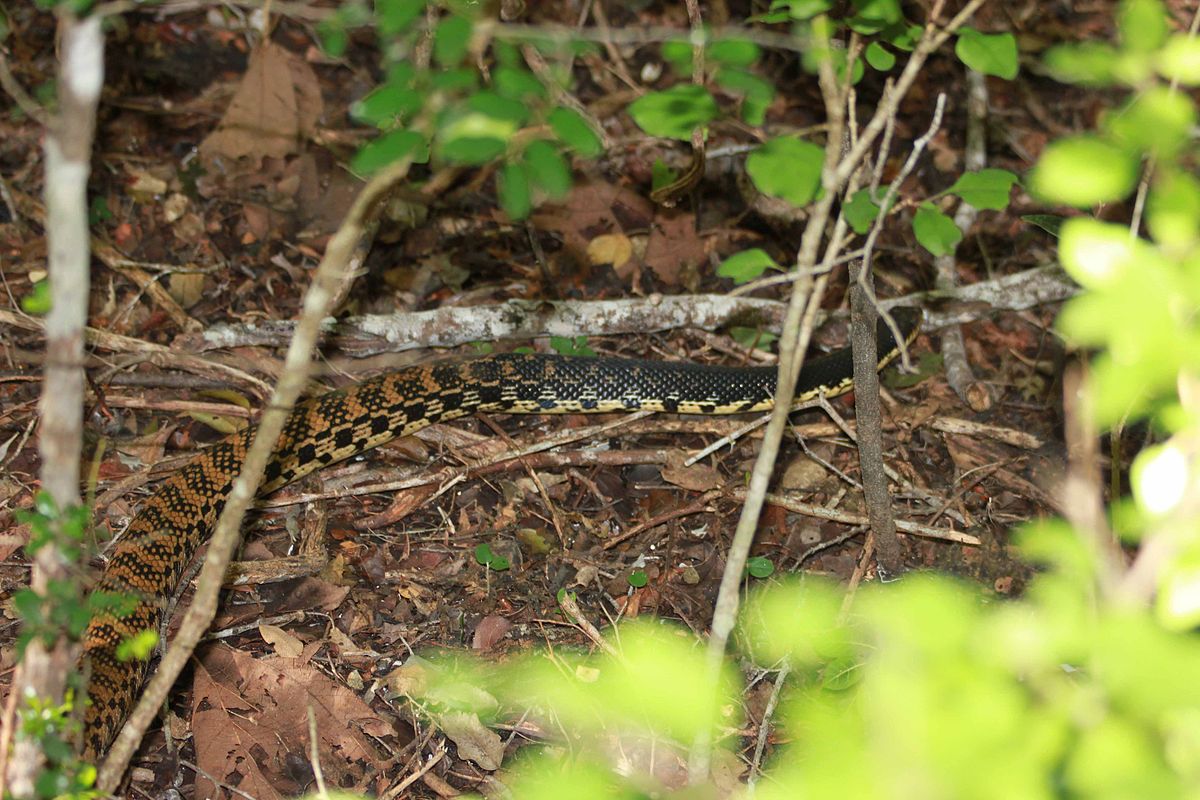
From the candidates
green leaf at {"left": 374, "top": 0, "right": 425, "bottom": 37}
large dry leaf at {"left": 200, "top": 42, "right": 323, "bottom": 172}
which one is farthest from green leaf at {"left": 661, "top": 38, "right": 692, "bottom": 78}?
large dry leaf at {"left": 200, "top": 42, "right": 323, "bottom": 172}

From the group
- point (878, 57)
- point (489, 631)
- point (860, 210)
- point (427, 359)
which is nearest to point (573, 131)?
point (860, 210)

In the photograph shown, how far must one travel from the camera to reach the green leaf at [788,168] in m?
2.98

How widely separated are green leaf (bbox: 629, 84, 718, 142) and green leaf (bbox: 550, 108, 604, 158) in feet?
1.81

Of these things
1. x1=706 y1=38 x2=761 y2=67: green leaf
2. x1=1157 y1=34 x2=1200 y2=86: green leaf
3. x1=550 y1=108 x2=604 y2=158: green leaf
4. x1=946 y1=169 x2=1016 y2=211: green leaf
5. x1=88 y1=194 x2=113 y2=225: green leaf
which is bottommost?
x1=88 y1=194 x2=113 y2=225: green leaf

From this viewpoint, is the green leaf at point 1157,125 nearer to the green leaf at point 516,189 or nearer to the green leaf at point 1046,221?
the green leaf at point 516,189

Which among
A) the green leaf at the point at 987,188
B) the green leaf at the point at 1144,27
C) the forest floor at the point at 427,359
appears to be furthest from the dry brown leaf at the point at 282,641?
the green leaf at the point at 1144,27

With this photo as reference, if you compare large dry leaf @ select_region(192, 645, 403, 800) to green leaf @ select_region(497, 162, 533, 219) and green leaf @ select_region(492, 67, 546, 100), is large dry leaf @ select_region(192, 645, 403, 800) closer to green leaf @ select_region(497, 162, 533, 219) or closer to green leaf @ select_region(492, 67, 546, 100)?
green leaf @ select_region(497, 162, 533, 219)

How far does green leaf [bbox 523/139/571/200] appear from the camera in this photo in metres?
2.36

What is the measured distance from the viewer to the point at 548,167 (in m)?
2.36

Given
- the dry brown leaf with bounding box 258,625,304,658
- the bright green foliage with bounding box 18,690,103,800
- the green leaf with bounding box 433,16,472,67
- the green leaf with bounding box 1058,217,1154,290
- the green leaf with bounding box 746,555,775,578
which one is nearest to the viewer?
the green leaf with bounding box 1058,217,1154,290

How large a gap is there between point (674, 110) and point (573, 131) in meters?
0.69

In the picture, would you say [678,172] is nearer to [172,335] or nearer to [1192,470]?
[172,335]

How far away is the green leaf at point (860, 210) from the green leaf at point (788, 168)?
1.13ft

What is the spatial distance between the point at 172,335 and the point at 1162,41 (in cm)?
643
